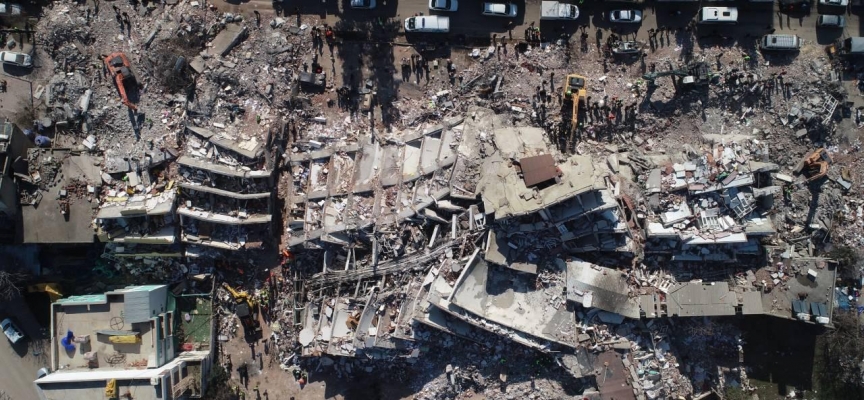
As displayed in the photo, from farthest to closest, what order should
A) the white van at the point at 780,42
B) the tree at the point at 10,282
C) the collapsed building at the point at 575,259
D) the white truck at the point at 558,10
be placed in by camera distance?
the white truck at the point at 558,10, the white van at the point at 780,42, the tree at the point at 10,282, the collapsed building at the point at 575,259

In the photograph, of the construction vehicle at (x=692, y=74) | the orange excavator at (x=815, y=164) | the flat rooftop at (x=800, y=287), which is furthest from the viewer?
the construction vehicle at (x=692, y=74)

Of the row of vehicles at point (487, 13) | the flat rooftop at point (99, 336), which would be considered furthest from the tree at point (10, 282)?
the row of vehicles at point (487, 13)

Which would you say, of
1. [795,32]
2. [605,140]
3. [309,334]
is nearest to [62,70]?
[309,334]

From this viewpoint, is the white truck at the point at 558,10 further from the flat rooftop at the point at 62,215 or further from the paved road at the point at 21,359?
the paved road at the point at 21,359

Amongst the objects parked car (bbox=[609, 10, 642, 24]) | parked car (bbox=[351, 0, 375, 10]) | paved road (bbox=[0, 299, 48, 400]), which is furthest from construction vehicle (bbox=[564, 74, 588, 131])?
paved road (bbox=[0, 299, 48, 400])

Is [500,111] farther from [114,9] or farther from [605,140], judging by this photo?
[114,9]

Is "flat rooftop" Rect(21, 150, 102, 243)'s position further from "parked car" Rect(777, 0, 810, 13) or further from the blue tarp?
the blue tarp

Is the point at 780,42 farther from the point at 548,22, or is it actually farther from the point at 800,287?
the point at 800,287

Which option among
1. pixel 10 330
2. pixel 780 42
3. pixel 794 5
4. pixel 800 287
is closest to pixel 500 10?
pixel 780 42
